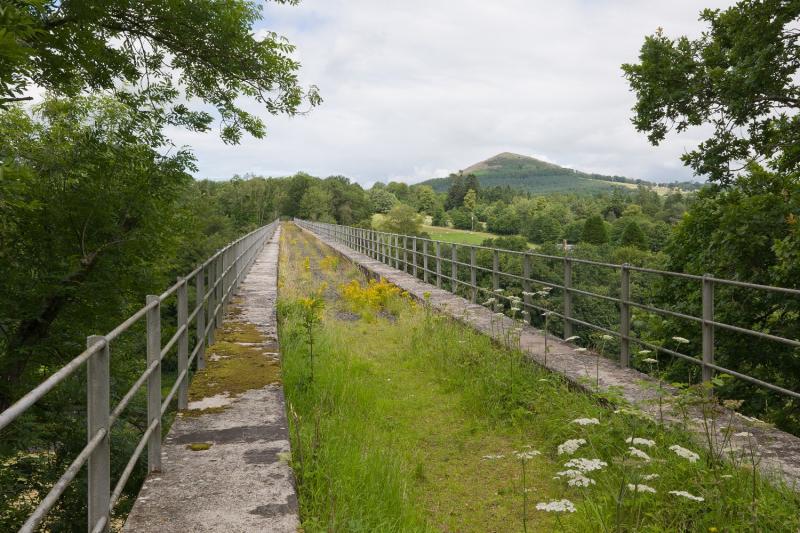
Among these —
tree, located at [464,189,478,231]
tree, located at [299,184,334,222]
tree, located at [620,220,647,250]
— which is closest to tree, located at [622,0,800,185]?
tree, located at [620,220,647,250]

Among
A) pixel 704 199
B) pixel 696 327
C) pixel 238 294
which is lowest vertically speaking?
pixel 696 327

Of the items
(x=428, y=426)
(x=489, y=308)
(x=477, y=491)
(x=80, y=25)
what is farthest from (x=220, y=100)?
(x=477, y=491)

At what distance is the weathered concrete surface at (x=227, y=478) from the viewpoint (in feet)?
9.20

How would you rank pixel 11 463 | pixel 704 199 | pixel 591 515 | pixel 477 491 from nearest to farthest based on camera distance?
pixel 591 515
pixel 477 491
pixel 11 463
pixel 704 199

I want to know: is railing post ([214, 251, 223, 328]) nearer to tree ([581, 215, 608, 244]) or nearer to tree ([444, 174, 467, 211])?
tree ([581, 215, 608, 244])

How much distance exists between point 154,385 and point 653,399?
11.6 feet

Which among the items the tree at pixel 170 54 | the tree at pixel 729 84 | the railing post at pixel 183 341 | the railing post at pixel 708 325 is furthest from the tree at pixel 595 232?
the railing post at pixel 183 341

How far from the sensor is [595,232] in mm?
95125

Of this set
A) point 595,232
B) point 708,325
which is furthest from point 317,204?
point 708,325

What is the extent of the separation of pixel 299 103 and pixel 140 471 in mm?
5843

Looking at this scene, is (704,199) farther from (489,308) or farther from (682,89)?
(489,308)

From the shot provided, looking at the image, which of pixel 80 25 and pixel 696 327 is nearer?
pixel 80 25

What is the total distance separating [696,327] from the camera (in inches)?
433

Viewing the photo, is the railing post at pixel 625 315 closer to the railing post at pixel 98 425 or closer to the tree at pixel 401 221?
the railing post at pixel 98 425
